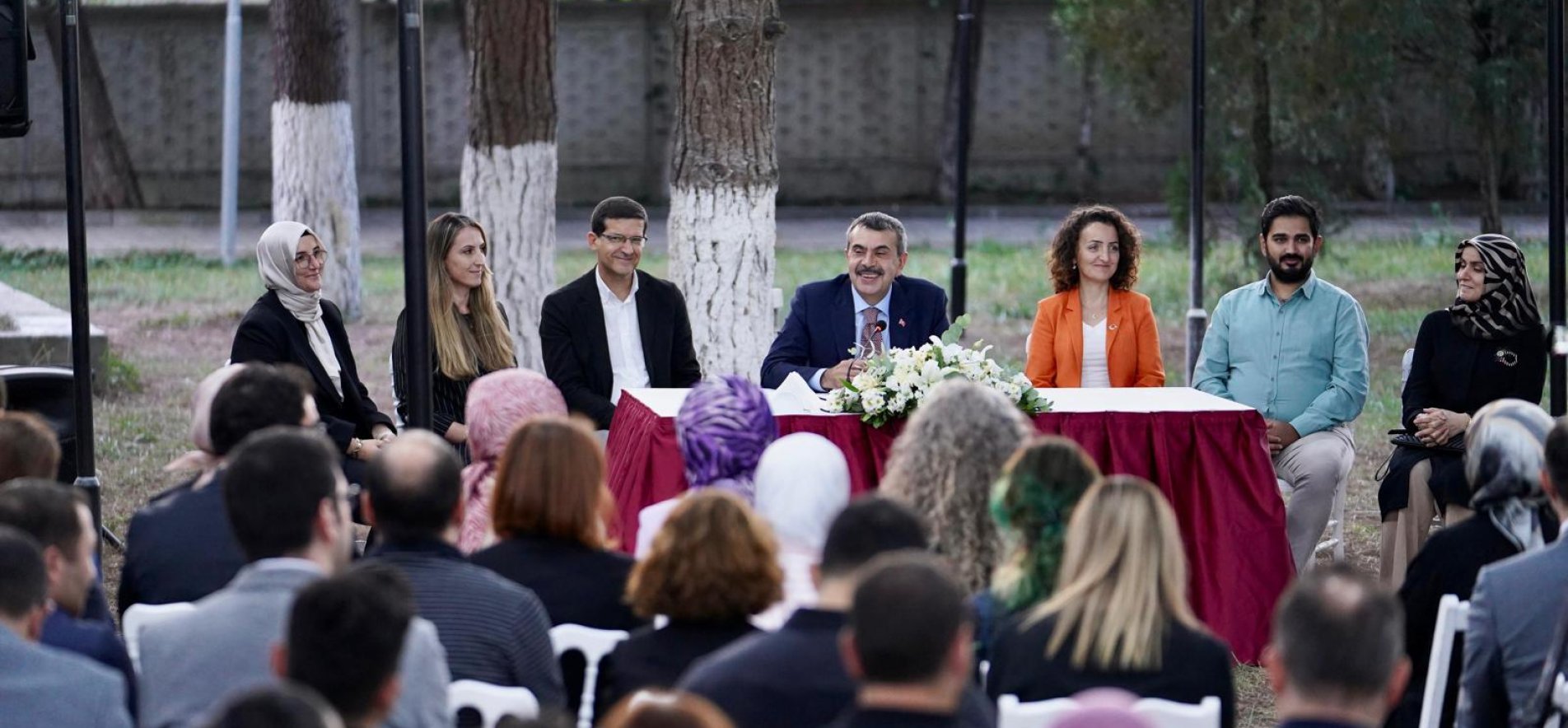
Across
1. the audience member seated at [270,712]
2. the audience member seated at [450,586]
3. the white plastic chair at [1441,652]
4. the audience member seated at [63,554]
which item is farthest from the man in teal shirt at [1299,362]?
the audience member seated at [270,712]

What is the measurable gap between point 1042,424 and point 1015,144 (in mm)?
21371

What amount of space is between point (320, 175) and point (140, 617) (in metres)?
11.6

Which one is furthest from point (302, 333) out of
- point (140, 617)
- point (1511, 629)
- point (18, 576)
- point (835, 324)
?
point (1511, 629)

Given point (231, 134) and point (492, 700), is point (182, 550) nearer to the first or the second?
point (492, 700)

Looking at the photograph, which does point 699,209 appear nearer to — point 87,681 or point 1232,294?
point 1232,294

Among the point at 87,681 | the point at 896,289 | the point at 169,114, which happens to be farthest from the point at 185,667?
the point at 169,114

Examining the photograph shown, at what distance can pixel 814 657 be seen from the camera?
316cm

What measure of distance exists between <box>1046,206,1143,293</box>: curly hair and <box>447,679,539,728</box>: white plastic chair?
3.96m

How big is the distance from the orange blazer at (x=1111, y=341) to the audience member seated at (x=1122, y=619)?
3598mm

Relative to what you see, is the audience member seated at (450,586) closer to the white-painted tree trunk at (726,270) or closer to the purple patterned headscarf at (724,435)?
the purple patterned headscarf at (724,435)

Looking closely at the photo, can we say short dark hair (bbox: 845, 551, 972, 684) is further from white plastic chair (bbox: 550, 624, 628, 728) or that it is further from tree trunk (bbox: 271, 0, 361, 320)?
tree trunk (bbox: 271, 0, 361, 320)

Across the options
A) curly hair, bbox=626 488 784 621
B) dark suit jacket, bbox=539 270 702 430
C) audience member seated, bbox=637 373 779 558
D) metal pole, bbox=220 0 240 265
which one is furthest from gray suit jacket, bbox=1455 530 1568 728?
metal pole, bbox=220 0 240 265

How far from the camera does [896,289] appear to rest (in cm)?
701

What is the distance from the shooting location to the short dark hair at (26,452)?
415 cm
